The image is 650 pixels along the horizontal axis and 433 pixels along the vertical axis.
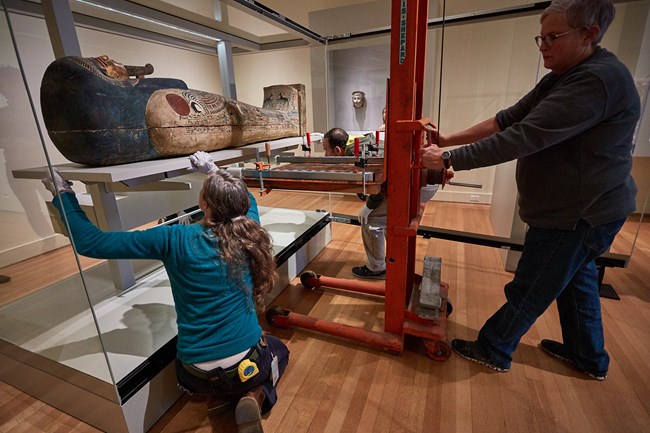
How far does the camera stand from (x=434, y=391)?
1.81 metres

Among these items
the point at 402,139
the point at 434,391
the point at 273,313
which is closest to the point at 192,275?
the point at 273,313

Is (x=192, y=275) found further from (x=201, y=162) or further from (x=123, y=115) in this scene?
(x=123, y=115)

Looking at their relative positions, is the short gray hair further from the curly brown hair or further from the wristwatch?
the curly brown hair

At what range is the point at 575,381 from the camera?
1859 millimetres

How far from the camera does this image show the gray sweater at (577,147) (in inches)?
54.4

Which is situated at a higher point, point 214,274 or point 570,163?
point 570,163

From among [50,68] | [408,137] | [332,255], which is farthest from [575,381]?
[50,68]

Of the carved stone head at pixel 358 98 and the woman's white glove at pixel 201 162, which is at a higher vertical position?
the carved stone head at pixel 358 98

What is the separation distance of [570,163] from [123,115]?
2.06m

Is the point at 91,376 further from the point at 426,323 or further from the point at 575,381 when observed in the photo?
the point at 575,381

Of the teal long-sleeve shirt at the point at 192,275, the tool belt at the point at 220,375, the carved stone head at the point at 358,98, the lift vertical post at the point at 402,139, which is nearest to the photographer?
the teal long-sleeve shirt at the point at 192,275

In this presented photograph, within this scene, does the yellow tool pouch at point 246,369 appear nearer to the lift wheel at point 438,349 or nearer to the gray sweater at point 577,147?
the lift wheel at point 438,349

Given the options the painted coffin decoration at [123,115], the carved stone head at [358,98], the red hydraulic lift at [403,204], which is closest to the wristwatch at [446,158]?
the red hydraulic lift at [403,204]

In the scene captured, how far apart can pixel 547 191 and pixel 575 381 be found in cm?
114
